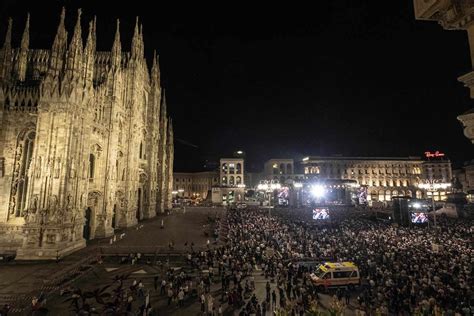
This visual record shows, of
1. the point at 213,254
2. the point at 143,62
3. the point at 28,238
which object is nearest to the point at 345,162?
the point at 143,62

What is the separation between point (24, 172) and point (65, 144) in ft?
26.0

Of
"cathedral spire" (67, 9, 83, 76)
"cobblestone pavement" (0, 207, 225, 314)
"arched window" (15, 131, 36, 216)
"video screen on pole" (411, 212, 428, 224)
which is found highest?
"cathedral spire" (67, 9, 83, 76)

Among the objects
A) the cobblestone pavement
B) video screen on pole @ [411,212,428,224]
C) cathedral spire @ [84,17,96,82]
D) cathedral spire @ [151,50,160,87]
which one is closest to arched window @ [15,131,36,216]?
the cobblestone pavement

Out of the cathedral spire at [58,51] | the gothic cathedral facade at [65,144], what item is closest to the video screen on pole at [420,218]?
the gothic cathedral facade at [65,144]

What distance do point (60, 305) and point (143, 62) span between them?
130 ft

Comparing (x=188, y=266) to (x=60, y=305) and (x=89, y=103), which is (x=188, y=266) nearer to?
(x=60, y=305)

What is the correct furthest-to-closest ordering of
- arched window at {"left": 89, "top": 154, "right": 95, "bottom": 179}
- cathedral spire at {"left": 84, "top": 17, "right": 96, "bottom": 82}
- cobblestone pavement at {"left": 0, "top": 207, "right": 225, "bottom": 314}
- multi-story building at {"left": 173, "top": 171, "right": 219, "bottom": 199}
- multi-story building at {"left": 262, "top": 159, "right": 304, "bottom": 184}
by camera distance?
multi-story building at {"left": 173, "top": 171, "right": 219, "bottom": 199}
multi-story building at {"left": 262, "top": 159, "right": 304, "bottom": 184}
arched window at {"left": 89, "top": 154, "right": 95, "bottom": 179}
cathedral spire at {"left": 84, "top": 17, "right": 96, "bottom": 82}
cobblestone pavement at {"left": 0, "top": 207, "right": 225, "bottom": 314}

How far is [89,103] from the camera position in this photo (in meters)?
28.7

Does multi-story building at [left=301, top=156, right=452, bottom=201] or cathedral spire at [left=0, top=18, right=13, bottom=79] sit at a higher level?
cathedral spire at [left=0, top=18, right=13, bottom=79]

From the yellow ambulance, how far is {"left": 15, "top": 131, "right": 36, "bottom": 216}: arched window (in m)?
29.7

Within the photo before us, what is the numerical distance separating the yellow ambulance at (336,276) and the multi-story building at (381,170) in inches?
3117

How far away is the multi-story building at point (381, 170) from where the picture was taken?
94.1 meters

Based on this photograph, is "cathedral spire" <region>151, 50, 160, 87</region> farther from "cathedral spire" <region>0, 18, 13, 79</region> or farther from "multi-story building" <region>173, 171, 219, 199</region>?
"multi-story building" <region>173, 171, 219, 199</region>

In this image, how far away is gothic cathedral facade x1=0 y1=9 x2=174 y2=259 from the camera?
938 inches
